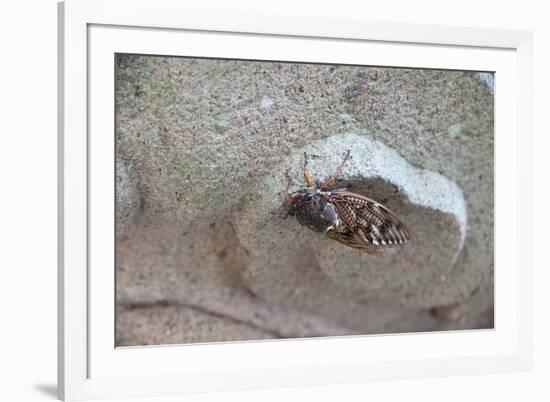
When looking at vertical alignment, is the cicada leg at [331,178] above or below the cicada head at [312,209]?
above

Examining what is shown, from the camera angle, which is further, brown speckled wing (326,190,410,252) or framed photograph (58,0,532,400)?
brown speckled wing (326,190,410,252)

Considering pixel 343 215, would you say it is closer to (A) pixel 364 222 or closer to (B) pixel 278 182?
(A) pixel 364 222

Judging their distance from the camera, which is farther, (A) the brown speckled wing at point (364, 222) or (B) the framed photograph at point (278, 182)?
(A) the brown speckled wing at point (364, 222)

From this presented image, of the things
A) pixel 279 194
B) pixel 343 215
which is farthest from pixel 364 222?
pixel 279 194

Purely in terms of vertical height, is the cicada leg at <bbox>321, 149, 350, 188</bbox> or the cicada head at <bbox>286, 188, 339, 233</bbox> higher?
the cicada leg at <bbox>321, 149, 350, 188</bbox>
